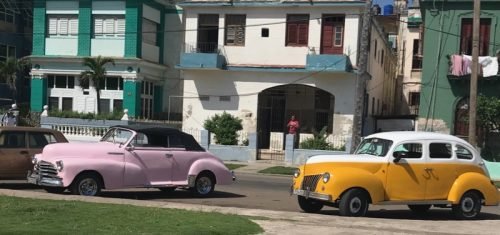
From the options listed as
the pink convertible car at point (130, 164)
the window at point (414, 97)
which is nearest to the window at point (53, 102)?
the pink convertible car at point (130, 164)

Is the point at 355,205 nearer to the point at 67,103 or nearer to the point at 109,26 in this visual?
the point at 109,26

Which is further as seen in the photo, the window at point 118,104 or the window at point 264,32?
the window at point 118,104

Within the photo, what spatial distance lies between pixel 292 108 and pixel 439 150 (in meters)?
21.2

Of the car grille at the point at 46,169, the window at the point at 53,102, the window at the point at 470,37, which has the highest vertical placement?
the window at the point at 470,37

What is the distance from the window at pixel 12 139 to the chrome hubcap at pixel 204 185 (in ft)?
14.4

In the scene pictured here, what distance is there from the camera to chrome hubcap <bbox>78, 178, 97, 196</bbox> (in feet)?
43.0

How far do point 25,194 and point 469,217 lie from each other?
9.31 m

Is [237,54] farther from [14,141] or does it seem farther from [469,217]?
[469,217]

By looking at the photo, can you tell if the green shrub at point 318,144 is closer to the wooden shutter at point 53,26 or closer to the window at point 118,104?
the window at point 118,104

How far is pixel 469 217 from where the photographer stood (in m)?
12.9

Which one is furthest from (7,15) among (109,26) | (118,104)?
(118,104)

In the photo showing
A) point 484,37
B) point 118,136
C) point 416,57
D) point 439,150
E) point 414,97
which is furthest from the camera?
point 414,97

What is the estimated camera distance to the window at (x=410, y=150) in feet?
40.8

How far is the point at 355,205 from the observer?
39.0ft
